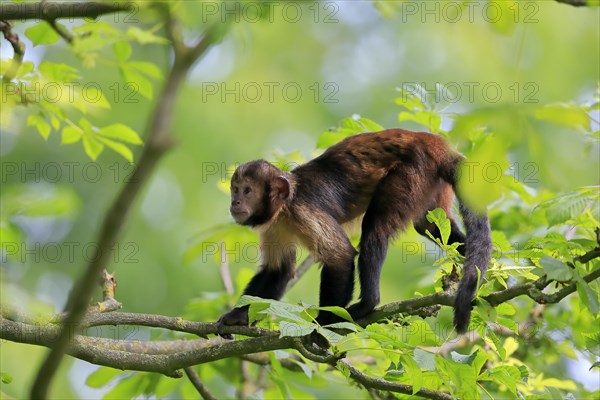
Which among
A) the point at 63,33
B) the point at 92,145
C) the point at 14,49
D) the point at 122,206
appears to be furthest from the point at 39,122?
the point at 122,206

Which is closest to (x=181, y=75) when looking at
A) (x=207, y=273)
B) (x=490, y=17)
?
(x=490, y=17)

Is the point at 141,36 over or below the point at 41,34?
below

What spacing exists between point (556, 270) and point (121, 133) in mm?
3858

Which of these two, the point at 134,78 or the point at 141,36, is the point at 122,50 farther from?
the point at 141,36

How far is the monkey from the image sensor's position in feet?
25.4

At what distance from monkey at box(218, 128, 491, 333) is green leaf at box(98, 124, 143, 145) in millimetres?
1932

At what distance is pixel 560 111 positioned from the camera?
10.1 feet

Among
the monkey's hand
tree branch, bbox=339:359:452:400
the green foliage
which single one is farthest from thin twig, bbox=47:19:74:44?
tree branch, bbox=339:359:452:400

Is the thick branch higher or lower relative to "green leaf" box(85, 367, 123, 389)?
higher

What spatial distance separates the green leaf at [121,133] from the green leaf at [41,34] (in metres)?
0.88

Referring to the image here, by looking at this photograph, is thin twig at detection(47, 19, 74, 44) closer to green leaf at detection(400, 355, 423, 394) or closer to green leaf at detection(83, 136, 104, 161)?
green leaf at detection(83, 136, 104, 161)

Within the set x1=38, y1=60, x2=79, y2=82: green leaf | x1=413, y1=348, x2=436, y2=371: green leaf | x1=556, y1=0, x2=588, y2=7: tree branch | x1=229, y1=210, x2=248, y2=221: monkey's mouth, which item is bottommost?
x1=413, y1=348, x2=436, y2=371: green leaf

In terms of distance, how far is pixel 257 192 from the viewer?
28.0ft

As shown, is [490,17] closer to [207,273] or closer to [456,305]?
[456,305]
